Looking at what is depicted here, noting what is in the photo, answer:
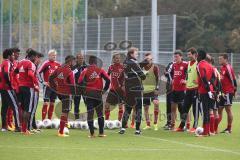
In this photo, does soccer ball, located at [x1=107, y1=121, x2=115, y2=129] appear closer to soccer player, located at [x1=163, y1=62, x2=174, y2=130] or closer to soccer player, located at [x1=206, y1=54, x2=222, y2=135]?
soccer player, located at [x1=163, y1=62, x2=174, y2=130]

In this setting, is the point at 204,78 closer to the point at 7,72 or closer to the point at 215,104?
the point at 215,104

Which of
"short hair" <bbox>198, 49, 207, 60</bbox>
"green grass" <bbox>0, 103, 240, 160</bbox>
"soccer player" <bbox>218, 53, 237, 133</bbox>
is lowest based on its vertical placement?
"green grass" <bbox>0, 103, 240, 160</bbox>

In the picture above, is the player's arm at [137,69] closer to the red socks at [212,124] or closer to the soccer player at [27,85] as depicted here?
the red socks at [212,124]

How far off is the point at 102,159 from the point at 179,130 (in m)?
7.56

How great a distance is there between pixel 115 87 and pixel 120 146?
525 cm

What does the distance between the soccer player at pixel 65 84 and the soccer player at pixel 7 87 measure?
3.63 feet

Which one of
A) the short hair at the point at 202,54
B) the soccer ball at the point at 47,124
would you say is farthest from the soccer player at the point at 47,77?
the short hair at the point at 202,54

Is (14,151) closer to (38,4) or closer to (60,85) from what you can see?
(60,85)

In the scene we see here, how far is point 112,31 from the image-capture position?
3931 cm

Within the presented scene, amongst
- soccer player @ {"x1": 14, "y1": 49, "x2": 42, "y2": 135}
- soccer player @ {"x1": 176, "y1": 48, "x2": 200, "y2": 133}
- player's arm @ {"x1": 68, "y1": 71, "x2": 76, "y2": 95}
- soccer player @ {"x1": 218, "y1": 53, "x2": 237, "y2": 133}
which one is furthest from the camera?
soccer player @ {"x1": 218, "y1": 53, "x2": 237, "y2": 133}

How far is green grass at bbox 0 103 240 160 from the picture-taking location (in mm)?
14484

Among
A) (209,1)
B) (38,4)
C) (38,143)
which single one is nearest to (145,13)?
(209,1)

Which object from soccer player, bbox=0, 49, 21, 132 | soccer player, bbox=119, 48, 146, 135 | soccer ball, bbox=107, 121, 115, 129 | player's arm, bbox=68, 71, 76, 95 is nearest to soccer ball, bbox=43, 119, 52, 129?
player's arm, bbox=68, 71, 76, 95

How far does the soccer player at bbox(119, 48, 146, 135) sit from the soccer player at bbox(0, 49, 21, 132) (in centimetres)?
289
